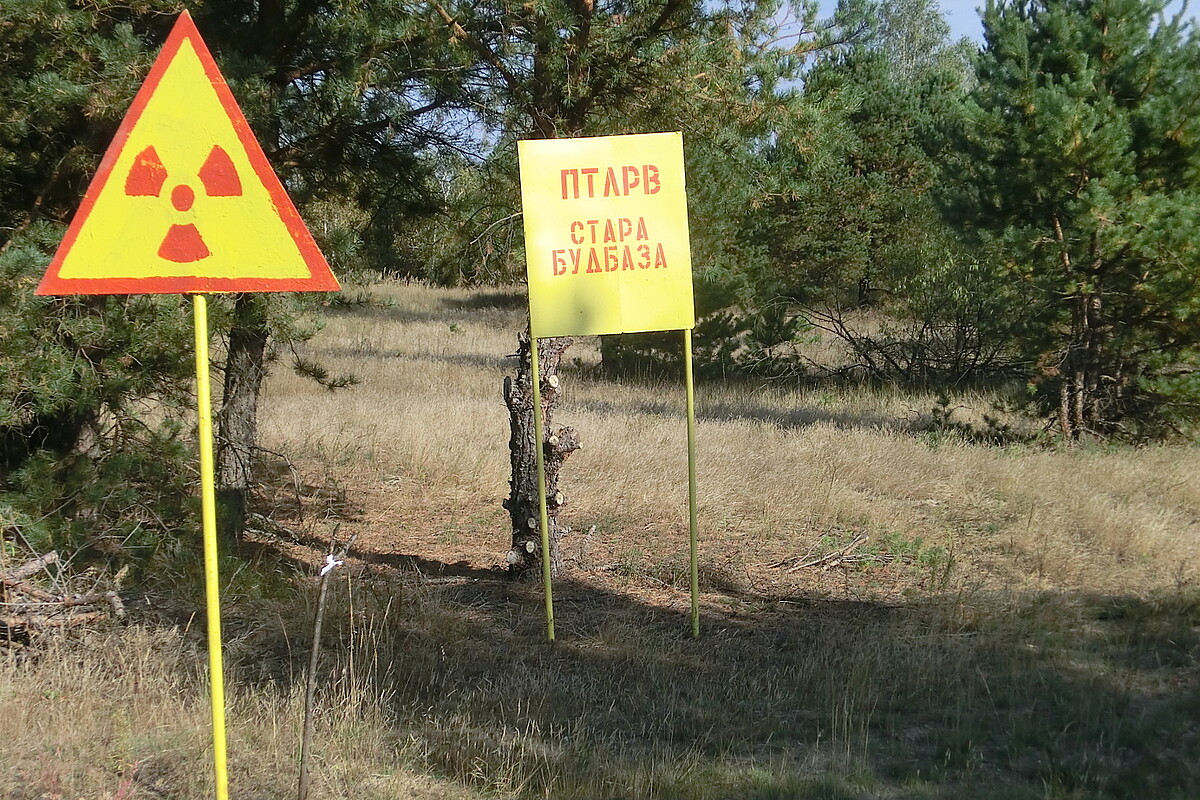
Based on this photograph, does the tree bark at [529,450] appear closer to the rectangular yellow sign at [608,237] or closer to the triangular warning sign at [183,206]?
the rectangular yellow sign at [608,237]

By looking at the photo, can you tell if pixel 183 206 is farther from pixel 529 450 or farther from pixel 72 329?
pixel 529 450

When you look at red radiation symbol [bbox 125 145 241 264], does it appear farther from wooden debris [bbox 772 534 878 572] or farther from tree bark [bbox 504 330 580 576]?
wooden debris [bbox 772 534 878 572]

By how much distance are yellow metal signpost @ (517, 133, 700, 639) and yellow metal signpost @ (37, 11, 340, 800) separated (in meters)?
2.33

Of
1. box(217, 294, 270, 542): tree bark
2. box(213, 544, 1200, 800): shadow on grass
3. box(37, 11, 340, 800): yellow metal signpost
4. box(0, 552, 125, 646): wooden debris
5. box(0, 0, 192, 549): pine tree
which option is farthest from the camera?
box(217, 294, 270, 542): tree bark

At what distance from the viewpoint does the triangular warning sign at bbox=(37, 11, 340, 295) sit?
9.94ft

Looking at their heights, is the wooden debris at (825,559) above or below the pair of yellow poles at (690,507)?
below

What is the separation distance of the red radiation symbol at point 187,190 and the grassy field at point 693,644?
1.73 metres

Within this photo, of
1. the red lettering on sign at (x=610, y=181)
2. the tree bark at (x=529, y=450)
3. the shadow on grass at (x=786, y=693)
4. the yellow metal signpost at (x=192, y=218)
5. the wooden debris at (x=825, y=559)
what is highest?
the red lettering on sign at (x=610, y=181)

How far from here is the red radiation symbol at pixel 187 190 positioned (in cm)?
308

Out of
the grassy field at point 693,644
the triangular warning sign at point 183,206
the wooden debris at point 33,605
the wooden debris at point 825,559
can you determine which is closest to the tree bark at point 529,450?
the grassy field at point 693,644

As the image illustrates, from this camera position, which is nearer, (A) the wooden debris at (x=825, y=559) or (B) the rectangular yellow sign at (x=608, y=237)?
(B) the rectangular yellow sign at (x=608, y=237)

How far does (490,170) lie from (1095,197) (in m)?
6.07

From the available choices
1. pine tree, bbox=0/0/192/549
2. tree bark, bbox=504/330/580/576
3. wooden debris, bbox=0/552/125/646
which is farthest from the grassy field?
pine tree, bbox=0/0/192/549

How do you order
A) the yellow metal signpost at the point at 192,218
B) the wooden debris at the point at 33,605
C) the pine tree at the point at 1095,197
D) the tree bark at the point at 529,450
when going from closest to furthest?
the yellow metal signpost at the point at 192,218
the wooden debris at the point at 33,605
the tree bark at the point at 529,450
the pine tree at the point at 1095,197
